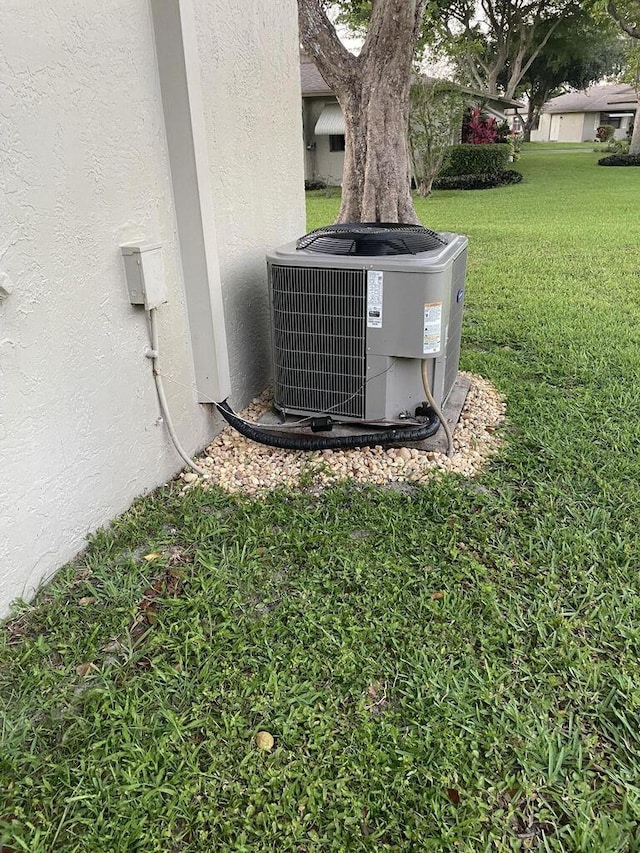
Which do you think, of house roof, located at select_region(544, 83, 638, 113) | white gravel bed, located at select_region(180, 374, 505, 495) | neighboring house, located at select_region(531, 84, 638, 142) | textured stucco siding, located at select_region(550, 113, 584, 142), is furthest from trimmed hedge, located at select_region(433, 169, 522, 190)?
textured stucco siding, located at select_region(550, 113, 584, 142)

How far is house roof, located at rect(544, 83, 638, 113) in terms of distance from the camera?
48.7 metres

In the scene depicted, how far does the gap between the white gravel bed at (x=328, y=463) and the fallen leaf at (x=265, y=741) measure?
1329 millimetres

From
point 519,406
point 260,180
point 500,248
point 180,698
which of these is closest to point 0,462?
point 180,698

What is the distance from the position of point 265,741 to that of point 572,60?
42.7 meters

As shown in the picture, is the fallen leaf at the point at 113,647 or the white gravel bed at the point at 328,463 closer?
the fallen leaf at the point at 113,647

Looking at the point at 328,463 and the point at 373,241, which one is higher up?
the point at 373,241

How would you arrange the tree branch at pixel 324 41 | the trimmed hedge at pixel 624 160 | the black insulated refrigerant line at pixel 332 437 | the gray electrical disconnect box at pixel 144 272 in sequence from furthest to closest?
1. the trimmed hedge at pixel 624 160
2. the tree branch at pixel 324 41
3. the black insulated refrigerant line at pixel 332 437
4. the gray electrical disconnect box at pixel 144 272

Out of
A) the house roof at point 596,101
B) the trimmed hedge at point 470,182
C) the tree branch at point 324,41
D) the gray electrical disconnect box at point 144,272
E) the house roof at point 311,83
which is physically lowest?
the trimmed hedge at point 470,182

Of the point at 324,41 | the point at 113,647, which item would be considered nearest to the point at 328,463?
the point at 113,647

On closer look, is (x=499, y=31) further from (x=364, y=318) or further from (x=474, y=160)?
(x=364, y=318)

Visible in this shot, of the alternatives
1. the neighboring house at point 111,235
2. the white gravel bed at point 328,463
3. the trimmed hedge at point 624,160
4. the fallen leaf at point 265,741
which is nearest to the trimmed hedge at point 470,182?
the trimmed hedge at point 624,160

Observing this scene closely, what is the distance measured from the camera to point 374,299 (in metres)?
2.92

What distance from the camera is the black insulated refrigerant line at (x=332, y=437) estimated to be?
3.12 metres

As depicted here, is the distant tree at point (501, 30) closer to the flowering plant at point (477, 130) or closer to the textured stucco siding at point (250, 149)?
the flowering plant at point (477, 130)
